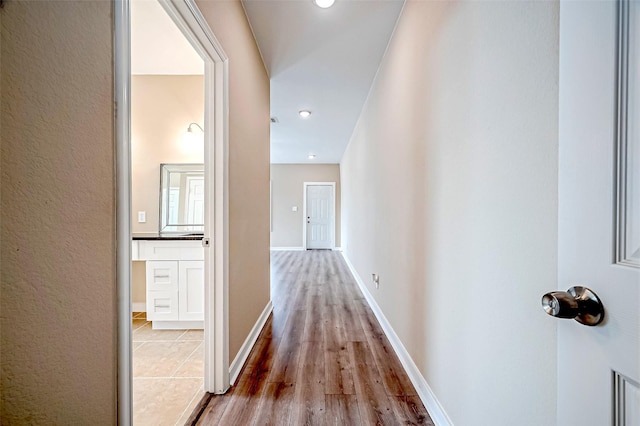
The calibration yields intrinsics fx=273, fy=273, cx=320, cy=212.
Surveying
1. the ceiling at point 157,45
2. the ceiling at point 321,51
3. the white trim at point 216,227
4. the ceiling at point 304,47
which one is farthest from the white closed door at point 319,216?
the white trim at point 216,227

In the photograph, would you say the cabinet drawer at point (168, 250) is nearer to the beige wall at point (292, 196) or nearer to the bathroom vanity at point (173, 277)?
the bathroom vanity at point (173, 277)

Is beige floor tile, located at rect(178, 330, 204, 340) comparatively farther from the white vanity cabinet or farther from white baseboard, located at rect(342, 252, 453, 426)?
white baseboard, located at rect(342, 252, 453, 426)

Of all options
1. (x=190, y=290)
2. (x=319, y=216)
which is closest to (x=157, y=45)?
(x=190, y=290)

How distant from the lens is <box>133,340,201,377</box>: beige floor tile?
73.0 inches

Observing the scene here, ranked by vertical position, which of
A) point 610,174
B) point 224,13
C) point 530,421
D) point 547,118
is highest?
point 224,13

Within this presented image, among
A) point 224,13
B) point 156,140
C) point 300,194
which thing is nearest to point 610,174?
point 224,13

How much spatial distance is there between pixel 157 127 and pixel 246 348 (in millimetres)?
2337

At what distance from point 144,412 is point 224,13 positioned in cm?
230

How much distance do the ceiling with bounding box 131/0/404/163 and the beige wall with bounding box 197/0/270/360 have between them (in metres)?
0.21

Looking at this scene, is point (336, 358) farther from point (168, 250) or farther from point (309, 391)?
point (168, 250)

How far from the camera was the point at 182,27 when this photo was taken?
4.18 ft

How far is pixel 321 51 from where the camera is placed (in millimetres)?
2459

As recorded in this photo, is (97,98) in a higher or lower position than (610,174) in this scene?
higher

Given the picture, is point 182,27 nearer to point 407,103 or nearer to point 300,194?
point 407,103
